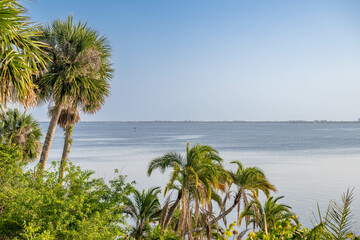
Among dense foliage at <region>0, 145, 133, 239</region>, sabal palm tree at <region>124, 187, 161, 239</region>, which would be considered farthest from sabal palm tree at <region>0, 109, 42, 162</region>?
dense foliage at <region>0, 145, 133, 239</region>

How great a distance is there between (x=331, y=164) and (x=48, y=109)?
5902 cm

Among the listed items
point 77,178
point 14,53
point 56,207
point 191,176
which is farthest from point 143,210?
point 14,53

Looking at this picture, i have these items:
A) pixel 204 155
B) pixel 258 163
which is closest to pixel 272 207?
pixel 204 155

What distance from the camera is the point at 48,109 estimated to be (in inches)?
661

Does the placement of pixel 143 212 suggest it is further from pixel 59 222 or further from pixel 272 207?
pixel 59 222

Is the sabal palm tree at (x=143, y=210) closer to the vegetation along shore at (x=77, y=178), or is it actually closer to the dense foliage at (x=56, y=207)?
the vegetation along shore at (x=77, y=178)

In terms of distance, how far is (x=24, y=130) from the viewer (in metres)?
20.5

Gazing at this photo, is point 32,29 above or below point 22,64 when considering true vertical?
above

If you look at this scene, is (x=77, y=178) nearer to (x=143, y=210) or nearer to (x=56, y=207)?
(x=56, y=207)

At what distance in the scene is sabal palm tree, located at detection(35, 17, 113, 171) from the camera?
556 inches

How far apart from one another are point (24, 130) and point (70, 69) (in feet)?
27.7

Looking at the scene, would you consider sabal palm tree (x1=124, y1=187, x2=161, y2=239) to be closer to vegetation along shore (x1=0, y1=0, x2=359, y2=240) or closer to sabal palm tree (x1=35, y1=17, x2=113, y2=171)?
vegetation along shore (x1=0, y1=0, x2=359, y2=240)

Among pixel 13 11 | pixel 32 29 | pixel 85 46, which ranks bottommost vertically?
pixel 13 11

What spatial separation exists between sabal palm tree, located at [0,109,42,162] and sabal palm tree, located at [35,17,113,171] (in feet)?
20.5
